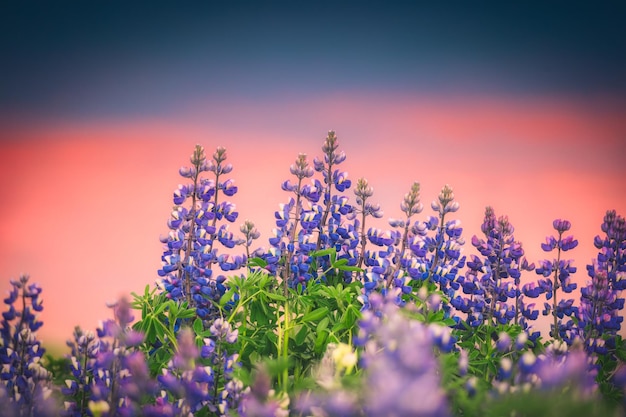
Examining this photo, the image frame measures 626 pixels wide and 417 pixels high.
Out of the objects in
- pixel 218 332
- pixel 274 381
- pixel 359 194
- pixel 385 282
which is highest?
pixel 359 194

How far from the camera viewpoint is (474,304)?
4.54m

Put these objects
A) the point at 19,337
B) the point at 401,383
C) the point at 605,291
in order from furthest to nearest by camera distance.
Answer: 1. the point at 605,291
2. the point at 19,337
3. the point at 401,383

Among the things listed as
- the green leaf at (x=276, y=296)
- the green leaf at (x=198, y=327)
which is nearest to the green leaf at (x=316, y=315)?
the green leaf at (x=276, y=296)

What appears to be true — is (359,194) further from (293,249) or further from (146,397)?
(146,397)

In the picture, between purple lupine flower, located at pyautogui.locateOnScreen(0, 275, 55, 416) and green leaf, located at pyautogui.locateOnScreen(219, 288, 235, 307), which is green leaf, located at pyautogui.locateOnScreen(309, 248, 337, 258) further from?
purple lupine flower, located at pyautogui.locateOnScreen(0, 275, 55, 416)

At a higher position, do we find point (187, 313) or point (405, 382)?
point (405, 382)

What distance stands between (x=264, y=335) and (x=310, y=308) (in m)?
0.32

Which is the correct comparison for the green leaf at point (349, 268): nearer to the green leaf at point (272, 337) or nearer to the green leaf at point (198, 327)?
the green leaf at point (272, 337)

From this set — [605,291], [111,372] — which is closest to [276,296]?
[111,372]

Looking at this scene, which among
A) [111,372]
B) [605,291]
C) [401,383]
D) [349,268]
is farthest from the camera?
[605,291]

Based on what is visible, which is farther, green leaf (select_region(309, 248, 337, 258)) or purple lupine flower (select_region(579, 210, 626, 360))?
purple lupine flower (select_region(579, 210, 626, 360))

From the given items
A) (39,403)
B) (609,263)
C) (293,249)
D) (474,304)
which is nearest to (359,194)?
(293,249)

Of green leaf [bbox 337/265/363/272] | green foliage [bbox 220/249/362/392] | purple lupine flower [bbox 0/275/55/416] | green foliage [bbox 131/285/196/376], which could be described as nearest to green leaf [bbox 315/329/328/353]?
green foliage [bbox 220/249/362/392]

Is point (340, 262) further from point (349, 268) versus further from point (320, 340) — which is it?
point (320, 340)
